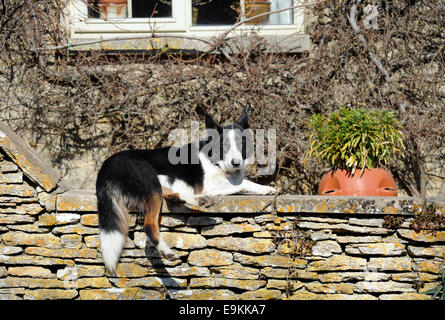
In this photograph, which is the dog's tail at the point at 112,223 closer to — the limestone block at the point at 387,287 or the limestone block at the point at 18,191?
the limestone block at the point at 18,191

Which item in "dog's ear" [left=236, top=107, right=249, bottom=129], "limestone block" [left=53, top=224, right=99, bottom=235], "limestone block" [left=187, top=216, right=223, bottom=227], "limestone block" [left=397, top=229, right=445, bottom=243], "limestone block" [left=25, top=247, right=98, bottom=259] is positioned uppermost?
"dog's ear" [left=236, top=107, right=249, bottom=129]

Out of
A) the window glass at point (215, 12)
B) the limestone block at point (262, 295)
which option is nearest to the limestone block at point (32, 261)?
the limestone block at point (262, 295)

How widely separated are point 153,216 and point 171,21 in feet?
9.49

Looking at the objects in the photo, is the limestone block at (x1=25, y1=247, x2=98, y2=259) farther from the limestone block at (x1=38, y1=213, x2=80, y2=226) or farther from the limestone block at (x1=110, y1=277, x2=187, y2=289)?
the limestone block at (x1=110, y1=277, x2=187, y2=289)

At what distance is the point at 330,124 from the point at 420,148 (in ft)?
5.59

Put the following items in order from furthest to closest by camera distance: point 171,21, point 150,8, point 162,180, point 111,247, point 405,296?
point 150,8, point 171,21, point 162,180, point 405,296, point 111,247

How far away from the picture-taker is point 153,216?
391cm

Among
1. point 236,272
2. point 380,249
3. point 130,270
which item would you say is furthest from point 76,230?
point 380,249

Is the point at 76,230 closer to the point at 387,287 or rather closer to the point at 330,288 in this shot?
the point at 330,288

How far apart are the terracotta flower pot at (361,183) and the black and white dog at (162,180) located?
23.1 inches

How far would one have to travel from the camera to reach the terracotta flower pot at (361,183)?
446cm

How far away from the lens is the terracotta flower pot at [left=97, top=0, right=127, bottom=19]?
604 centimetres

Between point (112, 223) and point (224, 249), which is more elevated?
point (112, 223)

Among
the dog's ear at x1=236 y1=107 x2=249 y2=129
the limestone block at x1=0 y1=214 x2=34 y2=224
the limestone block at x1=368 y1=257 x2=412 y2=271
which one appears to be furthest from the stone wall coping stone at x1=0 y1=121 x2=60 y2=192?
the limestone block at x1=368 y1=257 x2=412 y2=271
